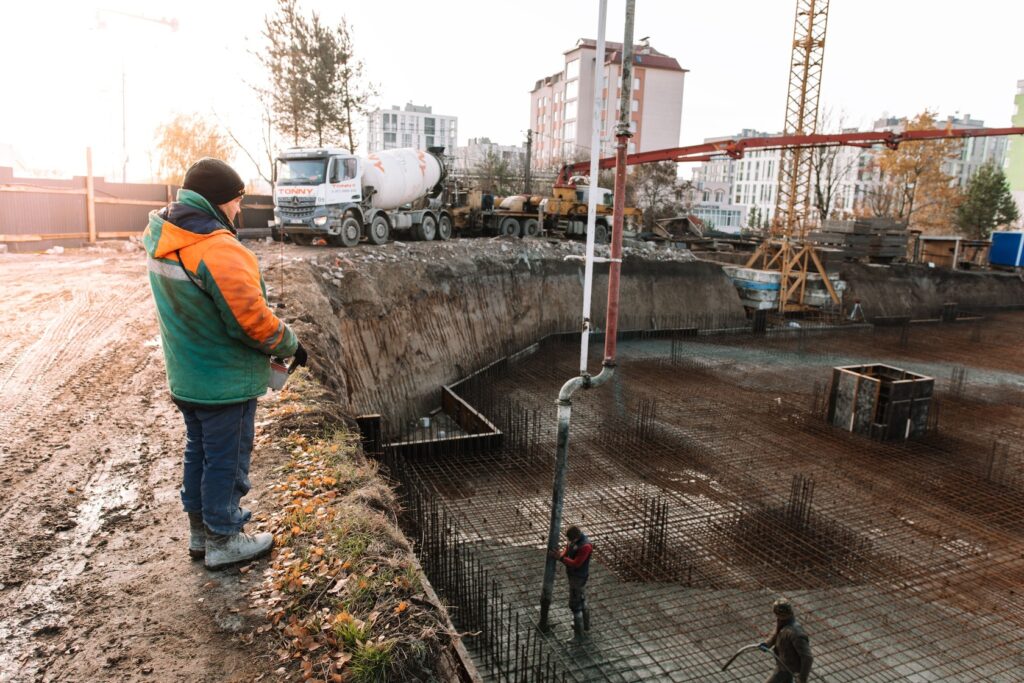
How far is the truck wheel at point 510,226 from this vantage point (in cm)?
2056

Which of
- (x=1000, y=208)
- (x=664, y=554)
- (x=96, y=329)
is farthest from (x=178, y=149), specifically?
(x=1000, y=208)

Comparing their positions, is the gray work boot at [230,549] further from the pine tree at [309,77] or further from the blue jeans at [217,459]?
the pine tree at [309,77]

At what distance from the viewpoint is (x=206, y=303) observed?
9.49 feet

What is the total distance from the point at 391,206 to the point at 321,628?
1408 centimetres

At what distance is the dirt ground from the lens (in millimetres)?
2781

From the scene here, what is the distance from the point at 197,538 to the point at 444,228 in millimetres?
15166

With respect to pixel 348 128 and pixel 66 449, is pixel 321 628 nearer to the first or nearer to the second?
pixel 66 449

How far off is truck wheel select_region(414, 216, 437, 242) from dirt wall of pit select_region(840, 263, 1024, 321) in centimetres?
1442

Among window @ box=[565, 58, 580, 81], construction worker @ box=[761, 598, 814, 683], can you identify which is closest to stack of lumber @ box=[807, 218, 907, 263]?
construction worker @ box=[761, 598, 814, 683]

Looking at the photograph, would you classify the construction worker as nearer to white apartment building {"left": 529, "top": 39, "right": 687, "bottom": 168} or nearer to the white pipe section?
the white pipe section

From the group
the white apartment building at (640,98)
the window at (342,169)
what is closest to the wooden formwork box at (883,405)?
the window at (342,169)

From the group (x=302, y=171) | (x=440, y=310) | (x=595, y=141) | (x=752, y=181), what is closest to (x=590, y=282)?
(x=595, y=141)

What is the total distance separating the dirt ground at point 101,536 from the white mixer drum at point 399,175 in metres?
9.06

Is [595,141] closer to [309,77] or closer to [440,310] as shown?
[440,310]
